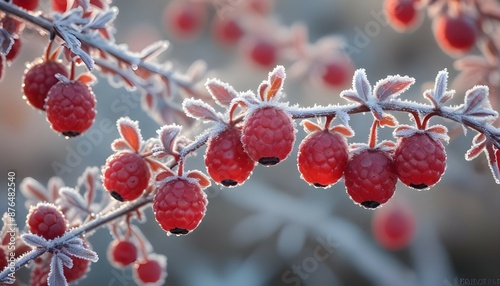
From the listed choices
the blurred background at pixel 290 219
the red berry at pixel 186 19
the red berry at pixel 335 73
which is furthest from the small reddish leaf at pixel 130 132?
the red berry at pixel 186 19

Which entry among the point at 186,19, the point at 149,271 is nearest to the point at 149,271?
the point at 149,271

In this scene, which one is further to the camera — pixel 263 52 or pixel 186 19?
pixel 186 19

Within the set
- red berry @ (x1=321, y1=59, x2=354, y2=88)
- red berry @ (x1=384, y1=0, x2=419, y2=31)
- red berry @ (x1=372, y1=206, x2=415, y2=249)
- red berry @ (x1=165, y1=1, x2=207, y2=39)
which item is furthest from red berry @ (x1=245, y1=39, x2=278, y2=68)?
red berry @ (x1=384, y1=0, x2=419, y2=31)

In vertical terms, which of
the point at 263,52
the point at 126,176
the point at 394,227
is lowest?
the point at 126,176

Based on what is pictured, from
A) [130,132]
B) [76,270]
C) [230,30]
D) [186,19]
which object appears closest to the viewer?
[130,132]

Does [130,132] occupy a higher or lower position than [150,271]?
higher

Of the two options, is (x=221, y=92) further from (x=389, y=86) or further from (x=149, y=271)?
(x=149, y=271)

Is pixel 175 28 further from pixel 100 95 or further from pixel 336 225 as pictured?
pixel 336 225

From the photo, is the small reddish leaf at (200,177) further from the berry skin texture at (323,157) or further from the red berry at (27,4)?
the red berry at (27,4)

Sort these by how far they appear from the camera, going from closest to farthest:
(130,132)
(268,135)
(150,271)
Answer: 1. (268,135)
2. (130,132)
3. (150,271)
